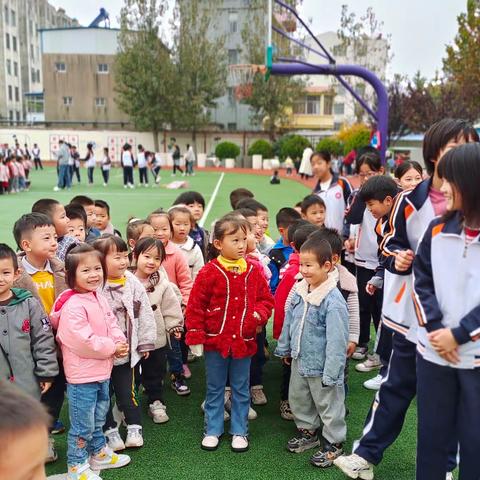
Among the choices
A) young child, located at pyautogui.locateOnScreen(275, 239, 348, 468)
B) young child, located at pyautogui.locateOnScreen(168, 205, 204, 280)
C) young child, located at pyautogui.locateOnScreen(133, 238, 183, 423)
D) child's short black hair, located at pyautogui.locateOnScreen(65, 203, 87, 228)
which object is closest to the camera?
young child, located at pyautogui.locateOnScreen(275, 239, 348, 468)

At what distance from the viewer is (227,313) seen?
3344 mm

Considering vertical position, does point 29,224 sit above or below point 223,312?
above

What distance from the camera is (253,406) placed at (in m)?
4.02

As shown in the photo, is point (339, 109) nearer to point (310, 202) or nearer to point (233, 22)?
point (233, 22)

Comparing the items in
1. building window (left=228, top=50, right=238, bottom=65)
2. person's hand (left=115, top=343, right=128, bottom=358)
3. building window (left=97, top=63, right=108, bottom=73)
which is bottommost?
person's hand (left=115, top=343, right=128, bottom=358)

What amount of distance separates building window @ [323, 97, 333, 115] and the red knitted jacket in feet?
159

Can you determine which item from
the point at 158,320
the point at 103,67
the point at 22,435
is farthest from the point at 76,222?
the point at 103,67

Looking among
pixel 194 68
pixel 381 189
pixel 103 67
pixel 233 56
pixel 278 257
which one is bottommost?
pixel 278 257

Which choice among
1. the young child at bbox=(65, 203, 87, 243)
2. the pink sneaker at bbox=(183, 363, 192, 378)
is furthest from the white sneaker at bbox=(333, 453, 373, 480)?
the young child at bbox=(65, 203, 87, 243)

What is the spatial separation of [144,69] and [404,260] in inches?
1516

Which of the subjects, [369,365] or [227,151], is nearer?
[369,365]

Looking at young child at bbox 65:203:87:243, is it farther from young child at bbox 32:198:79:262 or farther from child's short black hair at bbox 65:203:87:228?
young child at bbox 32:198:79:262

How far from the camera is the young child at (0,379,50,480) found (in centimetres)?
95

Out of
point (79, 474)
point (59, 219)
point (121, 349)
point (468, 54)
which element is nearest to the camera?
point (79, 474)
